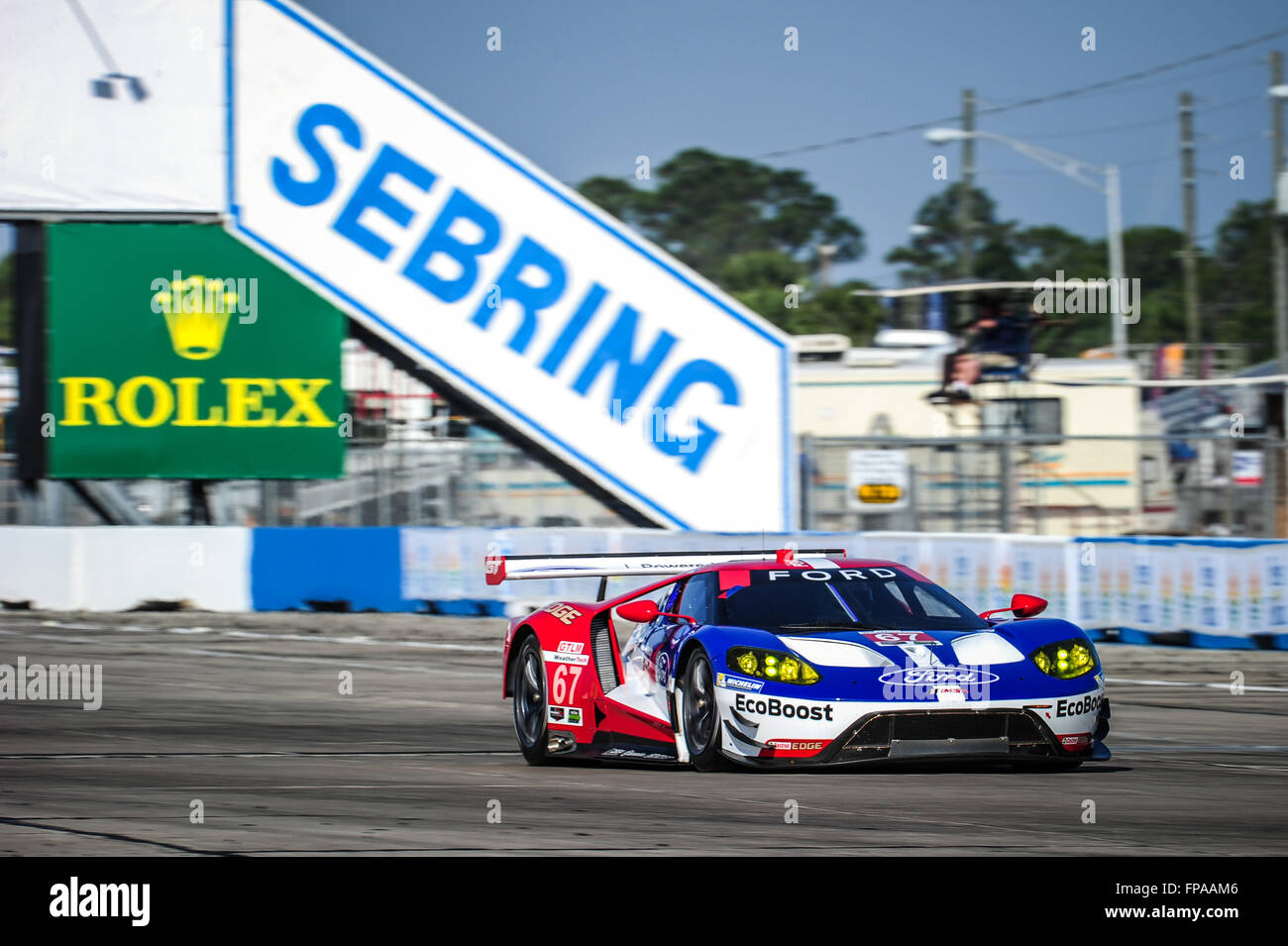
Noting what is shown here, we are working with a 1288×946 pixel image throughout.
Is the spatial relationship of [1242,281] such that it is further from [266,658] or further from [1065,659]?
[1065,659]

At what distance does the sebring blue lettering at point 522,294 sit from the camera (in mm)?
23047

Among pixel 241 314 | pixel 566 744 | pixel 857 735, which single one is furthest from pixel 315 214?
pixel 857 735

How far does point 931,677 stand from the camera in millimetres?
7648

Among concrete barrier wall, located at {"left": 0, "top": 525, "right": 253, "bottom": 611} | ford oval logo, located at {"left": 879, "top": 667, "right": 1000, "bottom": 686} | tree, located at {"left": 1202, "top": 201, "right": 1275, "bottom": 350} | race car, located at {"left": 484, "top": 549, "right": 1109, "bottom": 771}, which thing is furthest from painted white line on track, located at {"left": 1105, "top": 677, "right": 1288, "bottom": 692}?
tree, located at {"left": 1202, "top": 201, "right": 1275, "bottom": 350}

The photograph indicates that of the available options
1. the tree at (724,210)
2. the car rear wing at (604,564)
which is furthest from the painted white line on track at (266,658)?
the tree at (724,210)

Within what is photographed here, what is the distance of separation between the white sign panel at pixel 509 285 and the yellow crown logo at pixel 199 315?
3.90 ft

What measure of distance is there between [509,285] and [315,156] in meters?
3.19

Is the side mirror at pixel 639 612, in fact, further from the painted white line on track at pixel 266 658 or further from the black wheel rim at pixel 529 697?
the painted white line on track at pixel 266 658

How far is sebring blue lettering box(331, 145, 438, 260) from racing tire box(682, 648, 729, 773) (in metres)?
15.9

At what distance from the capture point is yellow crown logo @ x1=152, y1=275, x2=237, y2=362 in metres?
24.0

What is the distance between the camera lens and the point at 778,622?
842 centimetres
